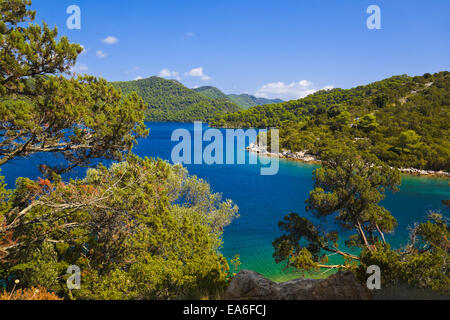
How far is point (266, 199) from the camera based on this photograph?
3666 centimetres

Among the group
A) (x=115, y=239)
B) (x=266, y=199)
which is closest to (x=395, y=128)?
(x=266, y=199)

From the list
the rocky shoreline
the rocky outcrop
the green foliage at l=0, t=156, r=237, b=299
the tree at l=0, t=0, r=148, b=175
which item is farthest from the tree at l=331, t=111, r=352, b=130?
the tree at l=0, t=0, r=148, b=175

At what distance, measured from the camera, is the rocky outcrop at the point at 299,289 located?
5609mm

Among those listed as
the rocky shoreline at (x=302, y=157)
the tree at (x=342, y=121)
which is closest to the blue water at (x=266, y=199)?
the rocky shoreline at (x=302, y=157)

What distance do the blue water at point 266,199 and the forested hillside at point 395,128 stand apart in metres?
8.09

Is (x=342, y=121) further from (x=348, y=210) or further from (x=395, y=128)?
(x=348, y=210)

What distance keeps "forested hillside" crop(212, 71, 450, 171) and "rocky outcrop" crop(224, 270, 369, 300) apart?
51.8 m

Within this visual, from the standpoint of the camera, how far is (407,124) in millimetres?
65375

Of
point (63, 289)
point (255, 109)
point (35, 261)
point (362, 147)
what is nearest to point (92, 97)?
point (35, 261)

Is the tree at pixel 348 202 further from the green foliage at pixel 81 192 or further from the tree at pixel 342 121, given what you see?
the tree at pixel 342 121

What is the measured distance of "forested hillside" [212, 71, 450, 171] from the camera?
5372cm

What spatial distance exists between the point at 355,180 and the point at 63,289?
51.5ft

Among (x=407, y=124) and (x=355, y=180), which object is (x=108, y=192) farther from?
(x=407, y=124)

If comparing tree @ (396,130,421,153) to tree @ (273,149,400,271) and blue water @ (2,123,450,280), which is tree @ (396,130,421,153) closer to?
blue water @ (2,123,450,280)
